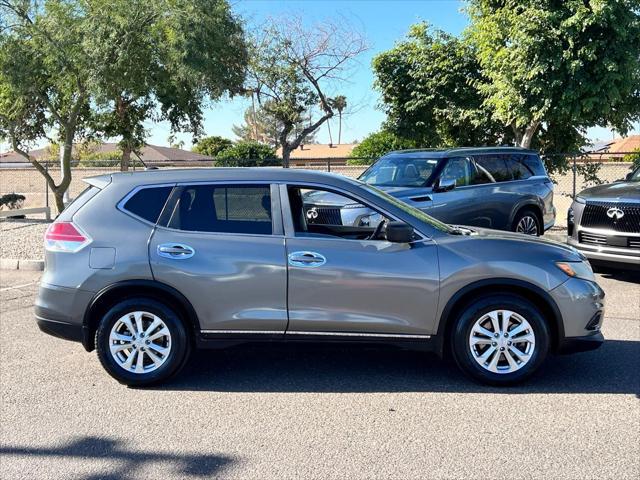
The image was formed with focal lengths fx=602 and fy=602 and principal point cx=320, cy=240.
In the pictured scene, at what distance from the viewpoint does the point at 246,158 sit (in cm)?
2814

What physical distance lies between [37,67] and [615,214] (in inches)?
539

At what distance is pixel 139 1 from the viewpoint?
1450cm

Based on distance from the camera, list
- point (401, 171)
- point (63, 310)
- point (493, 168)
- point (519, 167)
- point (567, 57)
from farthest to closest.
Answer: point (567, 57)
point (519, 167)
point (493, 168)
point (401, 171)
point (63, 310)

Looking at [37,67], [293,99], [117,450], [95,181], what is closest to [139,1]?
[37,67]

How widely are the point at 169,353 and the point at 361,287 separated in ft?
5.18

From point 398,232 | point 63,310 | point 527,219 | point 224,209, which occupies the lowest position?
point 63,310

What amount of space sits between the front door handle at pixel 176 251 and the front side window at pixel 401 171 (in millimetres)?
5883

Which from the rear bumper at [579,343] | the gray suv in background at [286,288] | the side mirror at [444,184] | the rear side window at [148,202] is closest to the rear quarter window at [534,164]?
the side mirror at [444,184]

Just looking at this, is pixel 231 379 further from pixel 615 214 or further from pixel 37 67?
pixel 37 67

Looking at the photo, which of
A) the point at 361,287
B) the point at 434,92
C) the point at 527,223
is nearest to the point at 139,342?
the point at 361,287

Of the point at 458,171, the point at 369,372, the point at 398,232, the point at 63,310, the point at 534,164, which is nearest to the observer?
the point at 398,232

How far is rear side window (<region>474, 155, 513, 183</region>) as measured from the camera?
1022 centimetres

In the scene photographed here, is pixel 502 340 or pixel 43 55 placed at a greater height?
pixel 43 55

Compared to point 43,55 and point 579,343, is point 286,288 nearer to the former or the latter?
point 579,343
